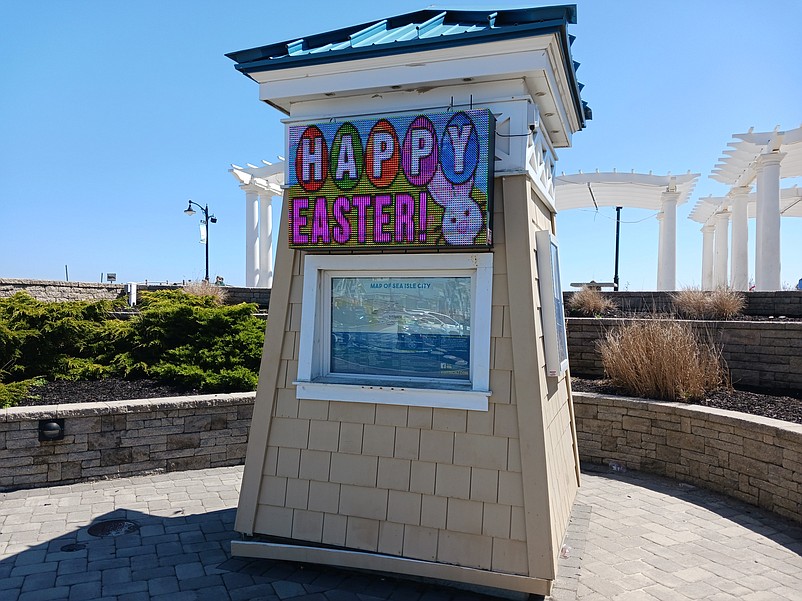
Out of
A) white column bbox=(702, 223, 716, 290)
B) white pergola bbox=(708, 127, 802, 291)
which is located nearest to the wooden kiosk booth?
white pergola bbox=(708, 127, 802, 291)

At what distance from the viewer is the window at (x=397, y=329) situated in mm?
A: 3754

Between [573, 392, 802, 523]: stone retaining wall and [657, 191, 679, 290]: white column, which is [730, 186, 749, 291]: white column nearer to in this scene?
[657, 191, 679, 290]: white column

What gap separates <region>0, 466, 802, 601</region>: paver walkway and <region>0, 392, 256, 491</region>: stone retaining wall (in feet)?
0.66

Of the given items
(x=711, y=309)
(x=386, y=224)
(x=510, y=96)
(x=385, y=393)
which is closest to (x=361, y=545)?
(x=385, y=393)

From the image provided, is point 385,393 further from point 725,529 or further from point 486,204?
point 725,529

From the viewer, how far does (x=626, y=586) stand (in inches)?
147

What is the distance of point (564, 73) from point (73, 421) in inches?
207

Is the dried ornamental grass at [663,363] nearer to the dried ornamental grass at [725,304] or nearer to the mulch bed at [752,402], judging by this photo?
the mulch bed at [752,402]

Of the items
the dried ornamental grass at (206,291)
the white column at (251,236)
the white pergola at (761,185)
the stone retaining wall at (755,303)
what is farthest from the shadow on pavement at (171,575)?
the white column at (251,236)

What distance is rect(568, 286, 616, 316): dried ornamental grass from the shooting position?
10766 millimetres

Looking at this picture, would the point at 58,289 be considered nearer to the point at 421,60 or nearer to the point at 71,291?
the point at 71,291

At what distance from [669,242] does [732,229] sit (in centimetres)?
198

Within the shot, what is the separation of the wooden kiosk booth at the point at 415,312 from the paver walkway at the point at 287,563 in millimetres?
234

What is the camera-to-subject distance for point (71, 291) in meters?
13.0
